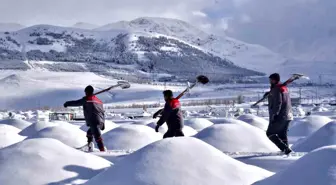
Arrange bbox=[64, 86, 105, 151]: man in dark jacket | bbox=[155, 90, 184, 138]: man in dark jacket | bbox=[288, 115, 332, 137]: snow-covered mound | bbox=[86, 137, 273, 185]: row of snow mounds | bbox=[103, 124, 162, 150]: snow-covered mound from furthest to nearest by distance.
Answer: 1. bbox=[288, 115, 332, 137]: snow-covered mound
2. bbox=[103, 124, 162, 150]: snow-covered mound
3. bbox=[64, 86, 105, 151]: man in dark jacket
4. bbox=[155, 90, 184, 138]: man in dark jacket
5. bbox=[86, 137, 273, 185]: row of snow mounds

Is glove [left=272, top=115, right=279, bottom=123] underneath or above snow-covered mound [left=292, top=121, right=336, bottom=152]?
above

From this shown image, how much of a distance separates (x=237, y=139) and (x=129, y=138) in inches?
135

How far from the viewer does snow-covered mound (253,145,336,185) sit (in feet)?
19.8

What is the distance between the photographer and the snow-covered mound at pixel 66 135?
15403 mm

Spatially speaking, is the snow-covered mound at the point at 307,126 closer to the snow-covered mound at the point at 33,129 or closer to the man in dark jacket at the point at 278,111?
the snow-covered mound at the point at 33,129

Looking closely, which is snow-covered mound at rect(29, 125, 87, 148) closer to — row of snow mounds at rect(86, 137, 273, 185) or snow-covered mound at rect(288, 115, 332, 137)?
row of snow mounds at rect(86, 137, 273, 185)

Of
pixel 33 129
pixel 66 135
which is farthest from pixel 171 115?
pixel 33 129

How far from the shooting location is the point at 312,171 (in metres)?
6.18

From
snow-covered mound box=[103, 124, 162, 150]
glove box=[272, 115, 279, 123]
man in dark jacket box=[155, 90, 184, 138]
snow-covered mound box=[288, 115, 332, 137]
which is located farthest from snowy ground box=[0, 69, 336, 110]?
glove box=[272, 115, 279, 123]

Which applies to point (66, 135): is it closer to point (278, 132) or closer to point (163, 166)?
point (278, 132)

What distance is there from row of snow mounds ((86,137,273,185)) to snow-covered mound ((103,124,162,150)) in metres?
7.90

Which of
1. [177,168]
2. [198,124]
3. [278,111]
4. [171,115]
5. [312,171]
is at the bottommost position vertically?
[198,124]

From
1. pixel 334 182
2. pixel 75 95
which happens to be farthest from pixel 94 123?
pixel 75 95

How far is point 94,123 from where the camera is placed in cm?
1191
